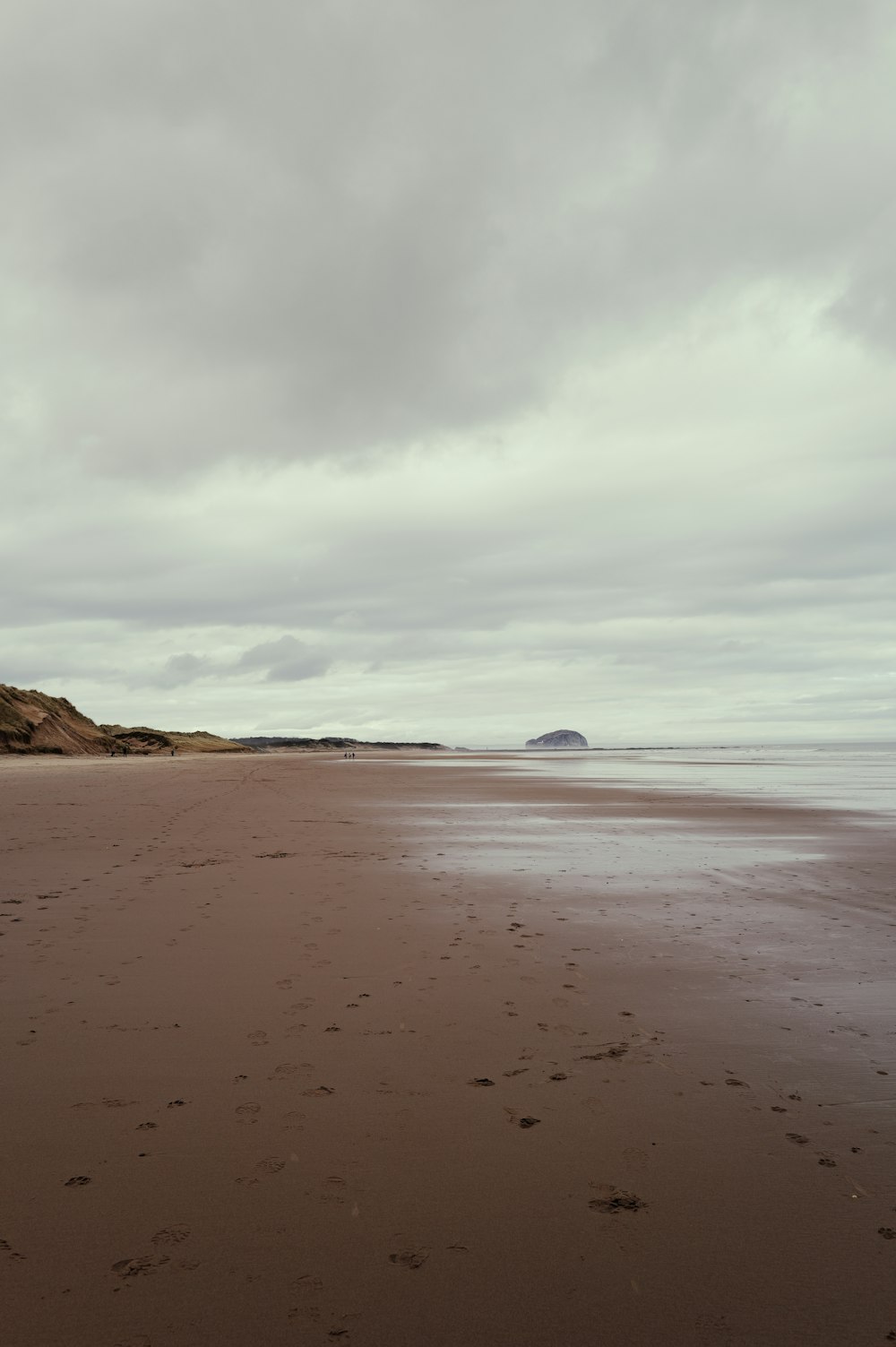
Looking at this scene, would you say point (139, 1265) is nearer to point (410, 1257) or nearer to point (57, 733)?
point (410, 1257)

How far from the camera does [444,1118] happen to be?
4.11 meters

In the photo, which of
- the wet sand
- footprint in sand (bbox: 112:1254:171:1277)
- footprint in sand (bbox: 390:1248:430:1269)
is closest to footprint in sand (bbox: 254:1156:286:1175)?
the wet sand

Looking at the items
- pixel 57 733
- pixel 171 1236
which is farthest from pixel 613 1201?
pixel 57 733

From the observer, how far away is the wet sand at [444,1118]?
2801 millimetres

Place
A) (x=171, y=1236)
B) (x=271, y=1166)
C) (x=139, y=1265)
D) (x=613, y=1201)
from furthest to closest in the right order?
(x=271, y=1166), (x=613, y=1201), (x=171, y=1236), (x=139, y=1265)

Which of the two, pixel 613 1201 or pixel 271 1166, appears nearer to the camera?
pixel 613 1201

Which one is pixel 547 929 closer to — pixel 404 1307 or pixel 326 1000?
pixel 326 1000

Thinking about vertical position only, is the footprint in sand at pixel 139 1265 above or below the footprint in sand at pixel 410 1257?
below

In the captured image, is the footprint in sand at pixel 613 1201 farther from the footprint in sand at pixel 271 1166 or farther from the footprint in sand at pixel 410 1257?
the footprint in sand at pixel 271 1166

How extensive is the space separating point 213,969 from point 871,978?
5.83m

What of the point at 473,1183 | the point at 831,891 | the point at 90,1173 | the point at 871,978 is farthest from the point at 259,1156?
the point at 831,891

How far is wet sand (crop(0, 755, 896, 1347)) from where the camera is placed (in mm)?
2801

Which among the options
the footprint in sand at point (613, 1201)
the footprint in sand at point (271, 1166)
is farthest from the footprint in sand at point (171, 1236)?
the footprint in sand at point (613, 1201)

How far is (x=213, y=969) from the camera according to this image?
21.6 ft
